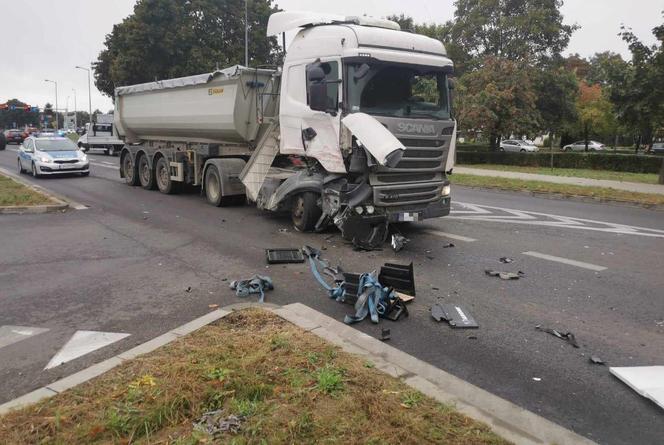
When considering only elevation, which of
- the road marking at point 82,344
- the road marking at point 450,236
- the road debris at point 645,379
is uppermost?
the road marking at point 450,236

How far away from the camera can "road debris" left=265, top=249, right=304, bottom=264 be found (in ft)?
24.7

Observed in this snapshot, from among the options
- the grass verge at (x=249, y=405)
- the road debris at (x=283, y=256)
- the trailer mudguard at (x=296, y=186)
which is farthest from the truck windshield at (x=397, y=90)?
the grass verge at (x=249, y=405)

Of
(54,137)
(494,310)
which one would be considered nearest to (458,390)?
(494,310)

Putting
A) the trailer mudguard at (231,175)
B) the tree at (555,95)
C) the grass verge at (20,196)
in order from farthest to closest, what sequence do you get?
the tree at (555,95), the grass verge at (20,196), the trailer mudguard at (231,175)

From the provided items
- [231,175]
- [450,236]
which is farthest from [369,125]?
[231,175]

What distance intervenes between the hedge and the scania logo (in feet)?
71.9

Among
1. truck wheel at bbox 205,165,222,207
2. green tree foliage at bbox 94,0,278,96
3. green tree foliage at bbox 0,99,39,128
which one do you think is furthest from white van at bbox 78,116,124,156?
green tree foliage at bbox 0,99,39,128

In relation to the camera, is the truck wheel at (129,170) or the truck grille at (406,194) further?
the truck wheel at (129,170)

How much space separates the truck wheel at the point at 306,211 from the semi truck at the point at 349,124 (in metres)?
0.02

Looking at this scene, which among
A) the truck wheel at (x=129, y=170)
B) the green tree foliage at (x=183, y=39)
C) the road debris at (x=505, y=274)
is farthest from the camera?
the green tree foliage at (x=183, y=39)

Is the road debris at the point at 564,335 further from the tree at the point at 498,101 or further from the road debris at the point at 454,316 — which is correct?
the tree at the point at 498,101

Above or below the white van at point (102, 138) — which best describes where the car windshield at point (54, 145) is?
below

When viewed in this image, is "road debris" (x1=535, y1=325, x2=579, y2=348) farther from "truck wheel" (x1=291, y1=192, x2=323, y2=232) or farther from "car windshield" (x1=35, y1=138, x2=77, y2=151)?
"car windshield" (x1=35, y1=138, x2=77, y2=151)

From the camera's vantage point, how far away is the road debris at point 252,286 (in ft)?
19.9
